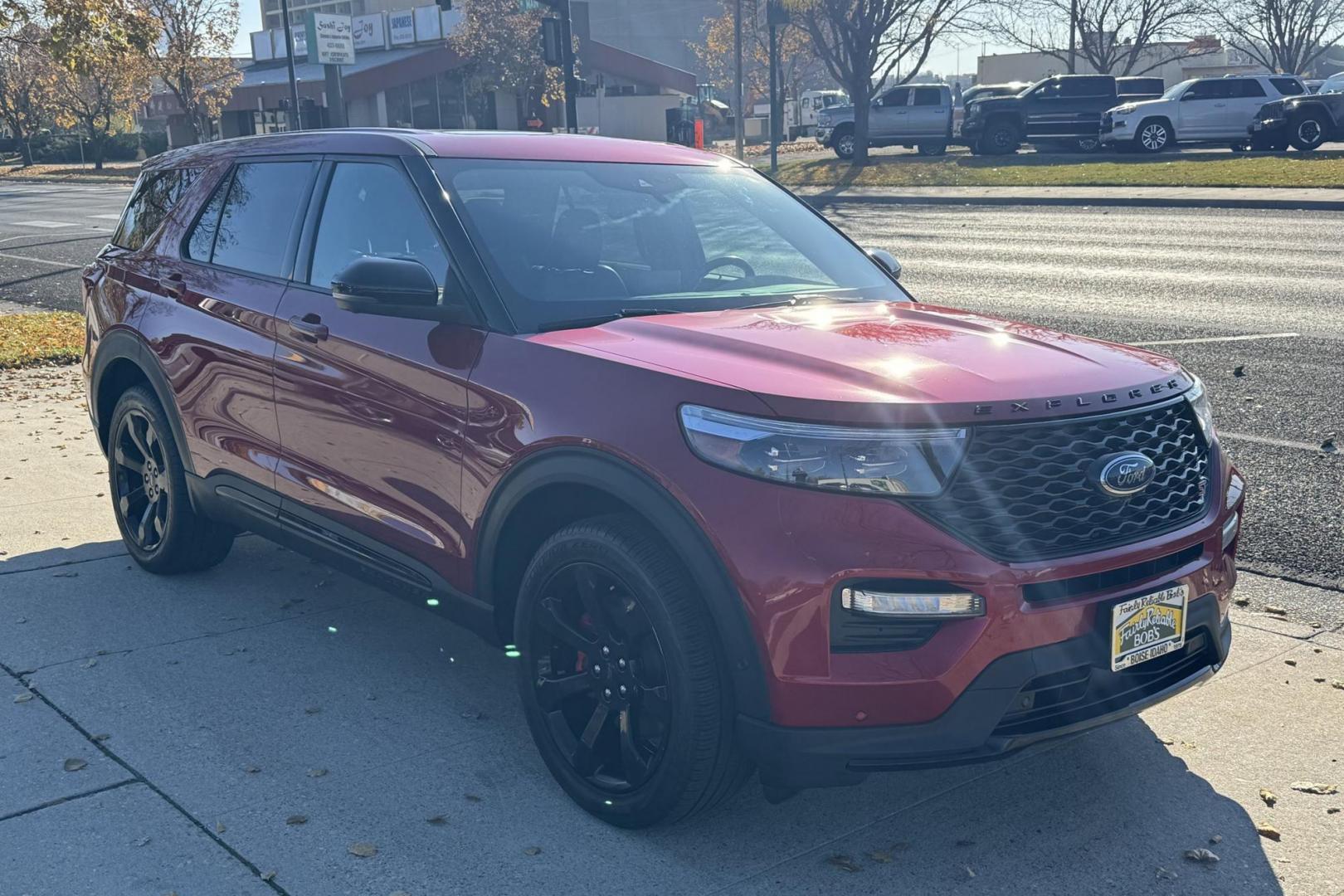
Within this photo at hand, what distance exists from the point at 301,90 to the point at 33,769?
2320 inches

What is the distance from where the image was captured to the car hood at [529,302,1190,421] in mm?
3141

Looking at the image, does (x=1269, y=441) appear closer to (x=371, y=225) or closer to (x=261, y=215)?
(x=371, y=225)

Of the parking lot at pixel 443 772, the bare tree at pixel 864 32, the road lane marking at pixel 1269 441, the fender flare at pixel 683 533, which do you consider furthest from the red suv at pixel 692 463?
the bare tree at pixel 864 32

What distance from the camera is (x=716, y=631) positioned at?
3.19 meters

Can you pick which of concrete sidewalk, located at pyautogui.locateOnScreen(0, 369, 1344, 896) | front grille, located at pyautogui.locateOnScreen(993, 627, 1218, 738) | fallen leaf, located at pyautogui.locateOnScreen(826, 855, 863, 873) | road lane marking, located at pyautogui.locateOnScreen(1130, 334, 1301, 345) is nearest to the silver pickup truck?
road lane marking, located at pyautogui.locateOnScreen(1130, 334, 1301, 345)

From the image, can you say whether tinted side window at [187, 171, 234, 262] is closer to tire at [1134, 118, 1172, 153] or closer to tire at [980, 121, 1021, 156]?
tire at [1134, 118, 1172, 153]

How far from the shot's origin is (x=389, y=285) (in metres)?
3.88

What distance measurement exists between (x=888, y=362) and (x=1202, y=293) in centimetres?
1046

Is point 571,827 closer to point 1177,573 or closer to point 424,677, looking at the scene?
point 424,677

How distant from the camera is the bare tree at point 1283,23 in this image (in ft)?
201

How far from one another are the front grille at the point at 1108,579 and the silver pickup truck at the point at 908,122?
36.8 metres

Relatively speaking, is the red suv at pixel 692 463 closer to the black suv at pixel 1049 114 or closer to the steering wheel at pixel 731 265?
the steering wheel at pixel 731 265

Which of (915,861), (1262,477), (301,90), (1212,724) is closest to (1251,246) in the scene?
(1262,477)

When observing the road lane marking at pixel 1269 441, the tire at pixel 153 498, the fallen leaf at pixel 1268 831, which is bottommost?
the fallen leaf at pixel 1268 831
